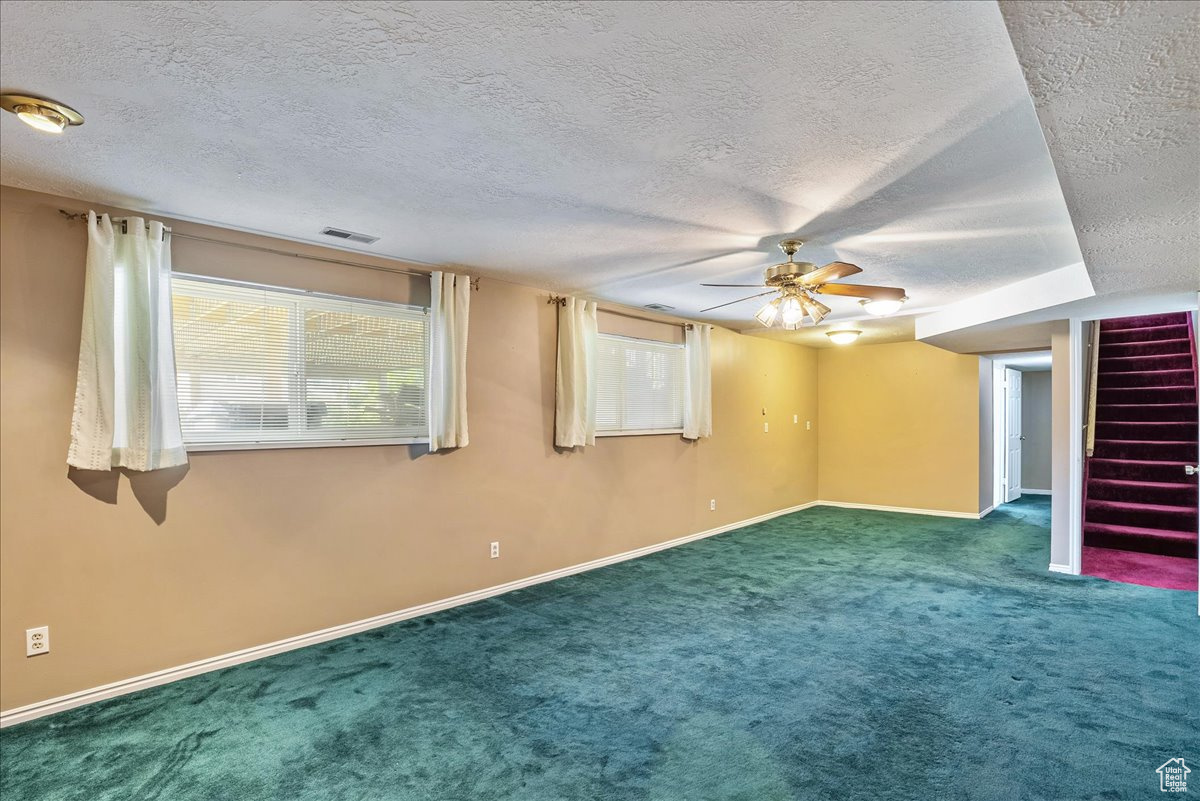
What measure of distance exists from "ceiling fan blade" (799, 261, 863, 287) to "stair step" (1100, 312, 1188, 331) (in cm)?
568

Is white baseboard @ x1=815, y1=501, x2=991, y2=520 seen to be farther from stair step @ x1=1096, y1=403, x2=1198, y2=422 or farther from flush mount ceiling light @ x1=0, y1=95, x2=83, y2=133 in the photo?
flush mount ceiling light @ x1=0, y1=95, x2=83, y2=133

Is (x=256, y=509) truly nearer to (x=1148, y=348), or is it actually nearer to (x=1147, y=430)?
(x=1147, y=430)

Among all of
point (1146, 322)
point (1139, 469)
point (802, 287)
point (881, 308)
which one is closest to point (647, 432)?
point (881, 308)

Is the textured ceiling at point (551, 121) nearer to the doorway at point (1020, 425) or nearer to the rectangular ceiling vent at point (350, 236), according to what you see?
the rectangular ceiling vent at point (350, 236)

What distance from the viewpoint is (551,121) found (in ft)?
6.84

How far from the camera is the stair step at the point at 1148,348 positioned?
256 inches

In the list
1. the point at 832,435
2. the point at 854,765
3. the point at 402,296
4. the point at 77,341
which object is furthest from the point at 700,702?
the point at 832,435

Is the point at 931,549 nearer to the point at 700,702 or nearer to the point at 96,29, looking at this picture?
the point at 700,702

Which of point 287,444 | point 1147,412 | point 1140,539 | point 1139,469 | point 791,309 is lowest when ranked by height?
point 1140,539

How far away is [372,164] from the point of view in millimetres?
2447

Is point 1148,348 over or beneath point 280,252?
beneath

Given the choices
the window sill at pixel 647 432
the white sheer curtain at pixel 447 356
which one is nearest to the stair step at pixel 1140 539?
the window sill at pixel 647 432

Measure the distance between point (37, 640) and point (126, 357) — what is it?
1374 millimetres

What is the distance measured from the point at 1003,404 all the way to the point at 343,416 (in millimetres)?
8727
